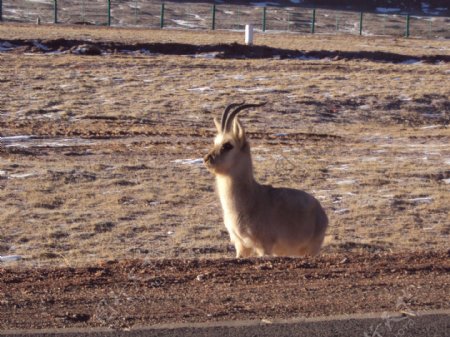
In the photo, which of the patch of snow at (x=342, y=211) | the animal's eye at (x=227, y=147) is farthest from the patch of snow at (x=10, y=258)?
the patch of snow at (x=342, y=211)

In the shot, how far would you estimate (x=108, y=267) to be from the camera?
919 cm

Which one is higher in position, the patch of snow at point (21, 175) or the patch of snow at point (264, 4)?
the patch of snow at point (264, 4)

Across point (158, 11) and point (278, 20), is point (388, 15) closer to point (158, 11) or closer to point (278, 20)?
point (278, 20)

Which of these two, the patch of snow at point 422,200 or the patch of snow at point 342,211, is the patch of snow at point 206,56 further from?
the patch of snow at point 342,211

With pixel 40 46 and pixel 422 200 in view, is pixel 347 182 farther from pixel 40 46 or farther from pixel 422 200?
pixel 40 46

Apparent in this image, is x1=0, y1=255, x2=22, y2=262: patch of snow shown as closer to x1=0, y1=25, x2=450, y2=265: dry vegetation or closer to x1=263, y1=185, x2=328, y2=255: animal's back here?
x1=0, y1=25, x2=450, y2=265: dry vegetation

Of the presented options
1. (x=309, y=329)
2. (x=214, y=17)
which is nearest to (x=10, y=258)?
(x=309, y=329)

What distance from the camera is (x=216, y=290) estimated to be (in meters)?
7.94

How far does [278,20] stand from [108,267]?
7112cm

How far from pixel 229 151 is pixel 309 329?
4.00 metres

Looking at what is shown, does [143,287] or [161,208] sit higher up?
[143,287]

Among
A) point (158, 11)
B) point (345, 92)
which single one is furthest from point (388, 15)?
point (345, 92)

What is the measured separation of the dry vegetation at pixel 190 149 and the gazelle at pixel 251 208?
94.7 inches

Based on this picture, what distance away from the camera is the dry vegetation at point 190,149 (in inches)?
576
